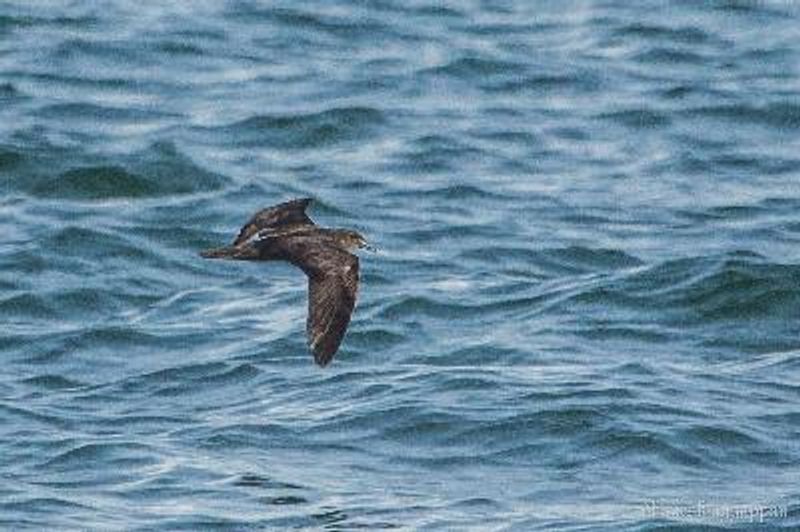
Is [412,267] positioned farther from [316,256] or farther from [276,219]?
[316,256]

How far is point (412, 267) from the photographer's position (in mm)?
20984

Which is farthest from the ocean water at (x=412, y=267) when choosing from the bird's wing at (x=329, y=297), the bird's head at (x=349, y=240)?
the bird's wing at (x=329, y=297)

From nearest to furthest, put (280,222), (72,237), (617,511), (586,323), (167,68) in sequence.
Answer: (280,222)
(617,511)
(586,323)
(72,237)
(167,68)

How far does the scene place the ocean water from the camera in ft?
54.7

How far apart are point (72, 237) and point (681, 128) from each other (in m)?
5.55

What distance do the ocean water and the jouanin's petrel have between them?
172 cm

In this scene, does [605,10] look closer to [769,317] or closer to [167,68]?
[167,68]

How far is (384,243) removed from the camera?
70.2 ft

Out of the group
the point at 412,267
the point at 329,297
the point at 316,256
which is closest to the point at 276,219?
the point at 316,256

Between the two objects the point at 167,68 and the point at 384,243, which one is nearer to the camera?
the point at 384,243

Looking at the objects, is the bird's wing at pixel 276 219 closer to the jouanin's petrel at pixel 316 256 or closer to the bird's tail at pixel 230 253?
the jouanin's petrel at pixel 316 256

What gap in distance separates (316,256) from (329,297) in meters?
0.38

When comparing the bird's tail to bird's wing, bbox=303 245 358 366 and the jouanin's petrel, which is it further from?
bird's wing, bbox=303 245 358 366

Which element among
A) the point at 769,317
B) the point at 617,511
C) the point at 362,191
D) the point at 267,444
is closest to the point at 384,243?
the point at 362,191
